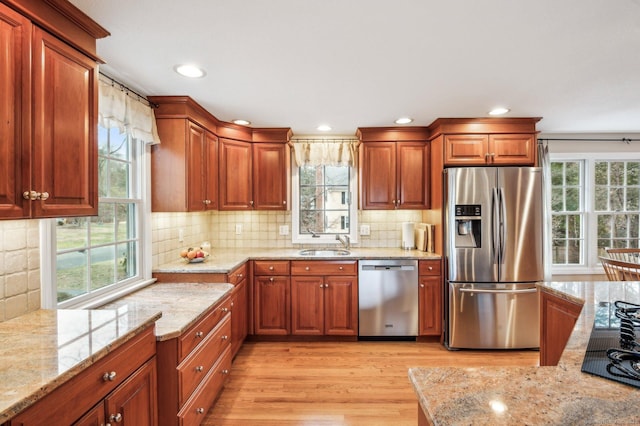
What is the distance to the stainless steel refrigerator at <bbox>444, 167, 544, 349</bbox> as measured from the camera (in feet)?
9.91

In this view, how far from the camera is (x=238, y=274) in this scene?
9.50 feet

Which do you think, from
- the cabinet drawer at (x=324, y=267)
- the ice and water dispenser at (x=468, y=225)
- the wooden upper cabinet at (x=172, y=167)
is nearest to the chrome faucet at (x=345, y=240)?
the cabinet drawer at (x=324, y=267)

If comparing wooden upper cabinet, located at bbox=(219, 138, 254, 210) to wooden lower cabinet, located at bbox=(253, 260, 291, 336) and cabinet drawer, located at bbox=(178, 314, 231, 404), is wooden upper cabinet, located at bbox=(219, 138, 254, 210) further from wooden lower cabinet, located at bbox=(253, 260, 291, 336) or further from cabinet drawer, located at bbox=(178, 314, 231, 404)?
cabinet drawer, located at bbox=(178, 314, 231, 404)

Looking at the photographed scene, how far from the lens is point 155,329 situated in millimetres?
1547

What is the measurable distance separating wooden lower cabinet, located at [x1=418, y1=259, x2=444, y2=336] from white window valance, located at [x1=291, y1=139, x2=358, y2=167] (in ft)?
4.76

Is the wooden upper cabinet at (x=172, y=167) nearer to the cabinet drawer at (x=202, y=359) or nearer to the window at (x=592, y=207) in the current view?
the cabinet drawer at (x=202, y=359)

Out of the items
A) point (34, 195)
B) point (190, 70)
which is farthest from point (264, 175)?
point (34, 195)

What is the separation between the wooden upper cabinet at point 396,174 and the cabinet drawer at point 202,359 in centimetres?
205

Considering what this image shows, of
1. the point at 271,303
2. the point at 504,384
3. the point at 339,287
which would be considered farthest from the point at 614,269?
the point at 271,303

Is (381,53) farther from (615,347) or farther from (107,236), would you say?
(107,236)

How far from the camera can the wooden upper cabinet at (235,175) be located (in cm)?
334

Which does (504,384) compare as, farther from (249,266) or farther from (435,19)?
(249,266)

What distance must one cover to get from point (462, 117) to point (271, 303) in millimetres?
2692

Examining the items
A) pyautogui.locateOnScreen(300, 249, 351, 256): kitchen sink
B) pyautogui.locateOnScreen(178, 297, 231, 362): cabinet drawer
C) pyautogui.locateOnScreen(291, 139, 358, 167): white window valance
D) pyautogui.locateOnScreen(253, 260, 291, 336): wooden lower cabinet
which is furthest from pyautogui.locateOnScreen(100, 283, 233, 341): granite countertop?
pyautogui.locateOnScreen(291, 139, 358, 167): white window valance
